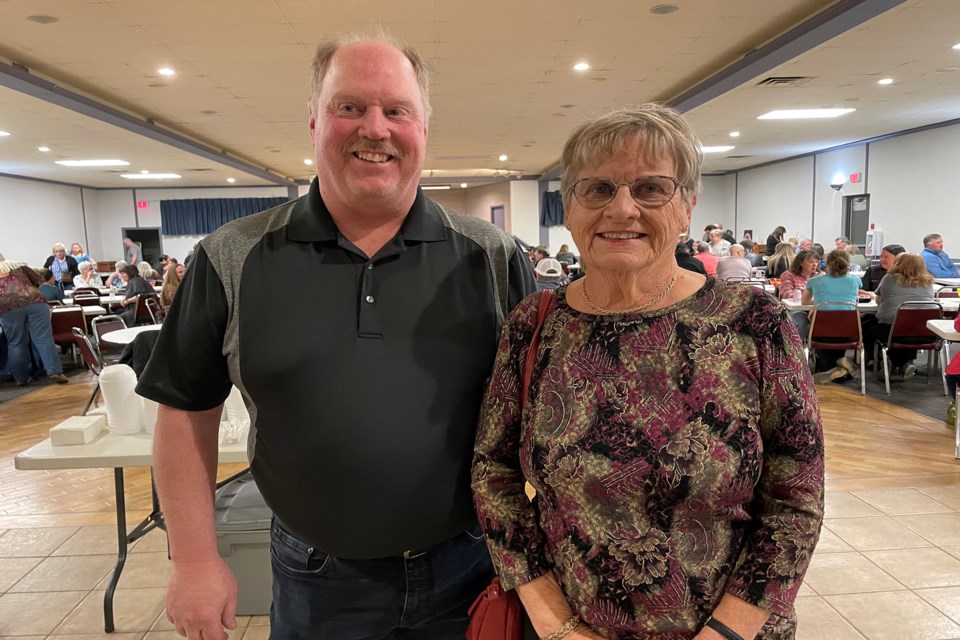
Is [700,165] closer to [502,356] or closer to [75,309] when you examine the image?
[502,356]

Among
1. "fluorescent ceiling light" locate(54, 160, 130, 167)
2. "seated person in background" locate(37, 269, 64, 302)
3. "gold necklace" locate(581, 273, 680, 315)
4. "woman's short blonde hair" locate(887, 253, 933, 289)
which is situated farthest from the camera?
"fluorescent ceiling light" locate(54, 160, 130, 167)

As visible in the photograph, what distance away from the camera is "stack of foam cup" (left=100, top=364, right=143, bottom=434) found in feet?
8.83

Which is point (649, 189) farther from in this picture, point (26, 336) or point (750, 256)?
point (750, 256)

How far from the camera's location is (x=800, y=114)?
414 inches

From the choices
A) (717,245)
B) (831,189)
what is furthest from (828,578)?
(831,189)

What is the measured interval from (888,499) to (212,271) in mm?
4114

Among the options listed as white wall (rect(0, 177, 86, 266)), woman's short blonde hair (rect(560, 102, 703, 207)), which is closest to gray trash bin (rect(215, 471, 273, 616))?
woman's short blonde hair (rect(560, 102, 703, 207))

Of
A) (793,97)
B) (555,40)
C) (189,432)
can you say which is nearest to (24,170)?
(555,40)

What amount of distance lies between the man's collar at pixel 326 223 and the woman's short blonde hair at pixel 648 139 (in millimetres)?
337

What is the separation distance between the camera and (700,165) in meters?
1.25

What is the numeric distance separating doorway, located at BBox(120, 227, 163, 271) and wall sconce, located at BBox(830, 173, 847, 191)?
62.6 ft

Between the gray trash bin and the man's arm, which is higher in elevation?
the man's arm


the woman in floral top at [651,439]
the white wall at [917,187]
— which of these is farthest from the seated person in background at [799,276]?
the woman in floral top at [651,439]

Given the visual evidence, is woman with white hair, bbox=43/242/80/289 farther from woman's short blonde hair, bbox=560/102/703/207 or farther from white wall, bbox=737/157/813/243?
white wall, bbox=737/157/813/243
